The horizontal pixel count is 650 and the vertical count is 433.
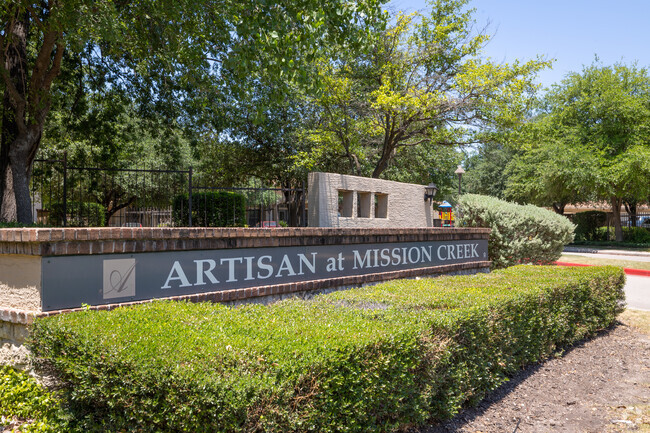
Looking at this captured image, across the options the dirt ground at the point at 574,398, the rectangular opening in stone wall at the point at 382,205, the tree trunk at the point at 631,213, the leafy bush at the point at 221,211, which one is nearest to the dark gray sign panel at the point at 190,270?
the rectangular opening in stone wall at the point at 382,205

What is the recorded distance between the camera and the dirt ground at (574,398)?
175 inches

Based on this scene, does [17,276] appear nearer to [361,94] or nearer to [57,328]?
[57,328]

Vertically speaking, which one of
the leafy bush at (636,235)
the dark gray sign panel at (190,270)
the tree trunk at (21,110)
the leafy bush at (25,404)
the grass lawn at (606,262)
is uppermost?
the tree trunk at (21,110)

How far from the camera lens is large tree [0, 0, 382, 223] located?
7.62 meters

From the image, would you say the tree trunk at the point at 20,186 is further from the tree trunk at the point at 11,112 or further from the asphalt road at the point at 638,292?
the asphalt road at the point at 638,292

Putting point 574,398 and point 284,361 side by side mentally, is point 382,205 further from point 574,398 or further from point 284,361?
point 284,361

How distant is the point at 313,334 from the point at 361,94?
1303cm

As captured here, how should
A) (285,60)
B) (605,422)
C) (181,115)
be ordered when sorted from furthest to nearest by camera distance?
(181,115)
(285,60)
(605,422)

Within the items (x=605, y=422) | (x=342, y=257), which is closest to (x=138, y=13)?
(x=342, y=257)

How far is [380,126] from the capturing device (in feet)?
50.3

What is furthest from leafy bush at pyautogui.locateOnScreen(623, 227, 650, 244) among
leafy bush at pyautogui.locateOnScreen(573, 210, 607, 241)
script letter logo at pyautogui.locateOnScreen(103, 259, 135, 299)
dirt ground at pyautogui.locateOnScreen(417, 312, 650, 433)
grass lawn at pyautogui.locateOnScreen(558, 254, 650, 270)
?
script letter logo at pyautogui.locateOnScreen(103, 259, 135, 299)

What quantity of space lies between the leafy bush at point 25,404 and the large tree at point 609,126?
29401 millimetres

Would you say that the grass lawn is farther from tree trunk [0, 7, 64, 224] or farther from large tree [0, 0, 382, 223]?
tree trunk [0, 7, 64, 224]

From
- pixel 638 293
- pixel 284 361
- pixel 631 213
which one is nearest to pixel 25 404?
pixel 284 361
